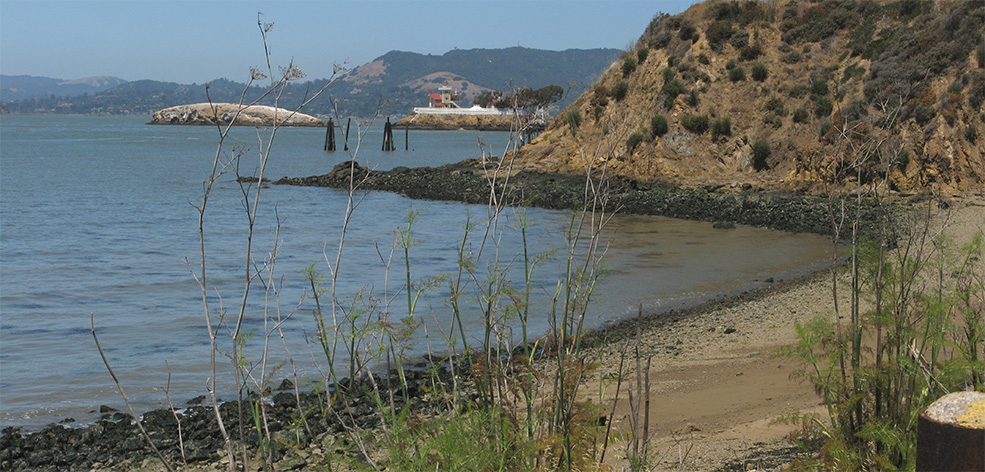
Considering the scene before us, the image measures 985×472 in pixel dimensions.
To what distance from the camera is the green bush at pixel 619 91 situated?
33750 mm

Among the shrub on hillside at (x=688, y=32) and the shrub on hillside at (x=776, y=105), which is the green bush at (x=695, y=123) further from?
the shrub on hillside at (x=688, y=32)

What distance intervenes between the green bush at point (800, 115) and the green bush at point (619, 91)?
752 centimetres

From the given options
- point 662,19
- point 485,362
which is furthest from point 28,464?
point 662,19

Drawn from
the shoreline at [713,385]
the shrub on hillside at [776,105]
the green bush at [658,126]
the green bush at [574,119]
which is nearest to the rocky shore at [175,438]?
the shoreline at [713,385]

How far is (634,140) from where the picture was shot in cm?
3059

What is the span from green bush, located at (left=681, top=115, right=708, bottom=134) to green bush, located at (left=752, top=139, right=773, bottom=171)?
2.44 meters

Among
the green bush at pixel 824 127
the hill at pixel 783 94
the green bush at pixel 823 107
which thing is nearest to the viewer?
the hill at pixel 783 94

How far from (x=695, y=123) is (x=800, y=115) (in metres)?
3.83

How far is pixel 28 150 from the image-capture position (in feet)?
202

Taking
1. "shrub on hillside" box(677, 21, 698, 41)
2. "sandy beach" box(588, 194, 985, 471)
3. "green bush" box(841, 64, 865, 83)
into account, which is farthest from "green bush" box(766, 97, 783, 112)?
"sandy beach" box(588, 194, 985, 471)

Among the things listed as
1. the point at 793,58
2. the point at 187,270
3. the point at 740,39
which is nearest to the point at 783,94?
the point at 793,58

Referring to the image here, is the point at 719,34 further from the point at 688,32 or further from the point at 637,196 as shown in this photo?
the point at 637,196

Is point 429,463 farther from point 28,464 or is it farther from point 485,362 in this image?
point 28,464

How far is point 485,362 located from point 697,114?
29326 mm
